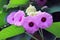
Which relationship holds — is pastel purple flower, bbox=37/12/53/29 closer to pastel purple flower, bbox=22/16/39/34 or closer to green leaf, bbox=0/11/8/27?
pastel purple flower, bbox=22/16/39/34

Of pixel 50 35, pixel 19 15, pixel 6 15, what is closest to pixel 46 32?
pixel 50 35

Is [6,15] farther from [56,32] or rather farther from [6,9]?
[56,32]

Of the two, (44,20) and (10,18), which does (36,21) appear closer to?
(44,20)

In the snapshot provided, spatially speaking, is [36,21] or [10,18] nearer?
[36,21]

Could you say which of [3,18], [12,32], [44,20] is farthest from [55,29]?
[3,18]

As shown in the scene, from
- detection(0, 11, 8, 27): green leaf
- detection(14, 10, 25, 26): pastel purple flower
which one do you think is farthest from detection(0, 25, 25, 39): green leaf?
detection(0, 11, 8, 27): green leaf
